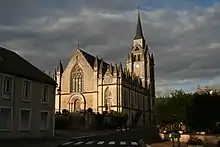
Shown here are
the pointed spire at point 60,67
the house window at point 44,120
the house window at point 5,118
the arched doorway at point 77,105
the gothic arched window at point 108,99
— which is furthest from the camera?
the pointed spire at point 60,67

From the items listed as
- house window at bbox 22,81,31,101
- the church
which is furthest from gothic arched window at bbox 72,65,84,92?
house window at bbox 22,81,31,101

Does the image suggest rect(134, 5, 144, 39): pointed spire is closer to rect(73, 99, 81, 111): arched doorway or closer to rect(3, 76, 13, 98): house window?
rect(73, 99, 81, 111): arched doorway

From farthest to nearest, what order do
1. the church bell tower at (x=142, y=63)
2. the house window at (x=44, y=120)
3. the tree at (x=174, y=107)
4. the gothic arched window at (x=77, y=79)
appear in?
the church bell tower at (x=142, y=63)
the gothic arched window at (x=77, y=79)
the tree at (x=174, y=107)
the house window at (x=44, y=120)

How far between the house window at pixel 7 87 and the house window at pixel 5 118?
123 centimetres

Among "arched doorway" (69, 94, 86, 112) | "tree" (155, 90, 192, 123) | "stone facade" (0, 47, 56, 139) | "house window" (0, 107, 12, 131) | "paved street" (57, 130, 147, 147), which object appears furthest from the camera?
"arched doorway" (69, 94, 86, 112)

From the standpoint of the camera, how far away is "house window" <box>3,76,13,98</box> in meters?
29.7

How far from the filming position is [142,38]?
102875 mm

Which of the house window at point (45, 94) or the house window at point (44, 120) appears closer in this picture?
the house window at point (44, 120)

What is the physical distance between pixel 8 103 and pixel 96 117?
3131cm

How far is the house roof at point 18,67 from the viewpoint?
100 feet

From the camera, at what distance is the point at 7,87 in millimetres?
30203

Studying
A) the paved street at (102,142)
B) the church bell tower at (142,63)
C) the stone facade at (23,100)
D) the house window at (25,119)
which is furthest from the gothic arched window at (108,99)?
the house window at (25,119)

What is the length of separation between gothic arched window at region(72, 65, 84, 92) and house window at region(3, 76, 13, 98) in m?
49.3

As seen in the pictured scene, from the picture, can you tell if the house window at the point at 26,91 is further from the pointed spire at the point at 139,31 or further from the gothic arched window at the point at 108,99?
the pointed spire at the point at 139,31
